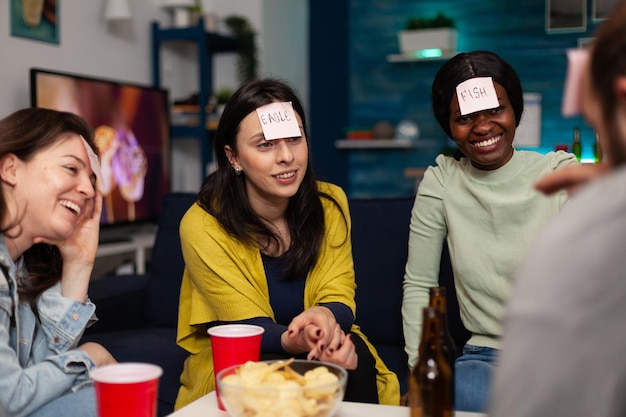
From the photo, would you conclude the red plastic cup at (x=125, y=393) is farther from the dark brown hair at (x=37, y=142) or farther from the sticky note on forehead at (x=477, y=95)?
the sticky note on forehead at (x=477, y=95)

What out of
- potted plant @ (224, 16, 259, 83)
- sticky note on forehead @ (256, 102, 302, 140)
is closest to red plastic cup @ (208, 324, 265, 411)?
sticky note on forehead @ (256, 102, 302, 140)

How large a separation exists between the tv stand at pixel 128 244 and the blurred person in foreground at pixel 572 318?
3425mm

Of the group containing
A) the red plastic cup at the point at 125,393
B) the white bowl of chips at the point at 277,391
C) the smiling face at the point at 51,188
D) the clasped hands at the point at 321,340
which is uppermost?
the smiling face at the point at 51,188

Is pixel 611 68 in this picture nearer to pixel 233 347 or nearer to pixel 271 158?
pixel 233 347

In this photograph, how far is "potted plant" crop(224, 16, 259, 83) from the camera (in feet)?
15.7

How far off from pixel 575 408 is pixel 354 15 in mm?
5435

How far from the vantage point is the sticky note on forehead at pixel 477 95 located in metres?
1.68

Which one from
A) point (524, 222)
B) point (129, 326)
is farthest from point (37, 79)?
point (524, 222)

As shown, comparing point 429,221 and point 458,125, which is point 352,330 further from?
point 458,125

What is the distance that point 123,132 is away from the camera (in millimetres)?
4105

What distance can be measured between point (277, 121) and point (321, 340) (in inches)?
24.6

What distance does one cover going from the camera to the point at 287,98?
6.16 feet

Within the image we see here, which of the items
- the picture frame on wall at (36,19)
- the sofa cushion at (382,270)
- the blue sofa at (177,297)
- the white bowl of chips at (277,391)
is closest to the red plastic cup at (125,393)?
the white bowl of chips at (277,391)

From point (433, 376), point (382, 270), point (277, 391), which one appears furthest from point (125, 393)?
point (382, 270)
